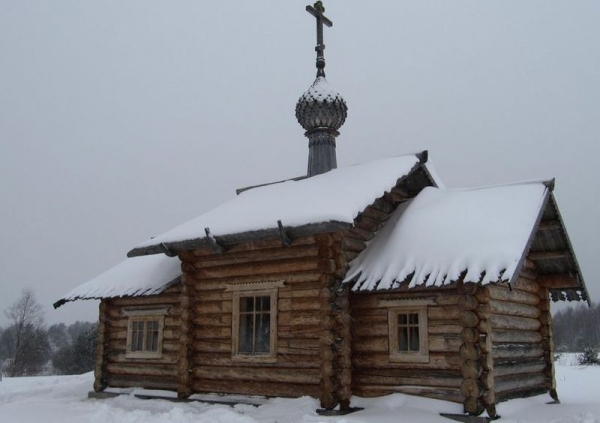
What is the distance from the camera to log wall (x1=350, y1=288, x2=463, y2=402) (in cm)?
934

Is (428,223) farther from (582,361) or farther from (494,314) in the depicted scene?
(582,361)

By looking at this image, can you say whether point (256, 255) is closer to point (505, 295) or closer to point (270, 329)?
point (270, 329)

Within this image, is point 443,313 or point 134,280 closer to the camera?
point 443,313

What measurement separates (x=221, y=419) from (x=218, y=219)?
4272mm

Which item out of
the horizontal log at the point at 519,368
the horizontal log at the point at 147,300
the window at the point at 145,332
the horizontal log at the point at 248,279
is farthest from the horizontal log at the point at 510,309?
the window at the point at 145,332

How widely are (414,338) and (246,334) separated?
11.0ft

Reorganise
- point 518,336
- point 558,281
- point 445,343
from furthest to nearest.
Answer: point 558,281 → point 518,336 → point 445,343

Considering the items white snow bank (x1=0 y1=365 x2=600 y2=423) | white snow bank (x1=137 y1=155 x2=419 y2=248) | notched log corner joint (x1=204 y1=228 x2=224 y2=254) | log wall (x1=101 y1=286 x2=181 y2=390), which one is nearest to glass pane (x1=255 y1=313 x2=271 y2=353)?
white snow bank (x1=0 y1=365 x2=600 y2=423)

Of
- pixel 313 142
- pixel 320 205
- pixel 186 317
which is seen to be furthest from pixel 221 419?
pixel 313 142

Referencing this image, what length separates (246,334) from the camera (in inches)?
448

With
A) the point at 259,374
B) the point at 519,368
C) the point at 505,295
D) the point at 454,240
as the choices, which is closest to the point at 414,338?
the point at 454,240

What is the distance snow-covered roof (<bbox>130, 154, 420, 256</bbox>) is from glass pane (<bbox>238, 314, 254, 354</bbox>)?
1829 mm

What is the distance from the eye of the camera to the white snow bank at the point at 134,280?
13.1m

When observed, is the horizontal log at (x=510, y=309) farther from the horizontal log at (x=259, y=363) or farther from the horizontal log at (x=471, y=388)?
the horizontal log at (x=259, y=363)
